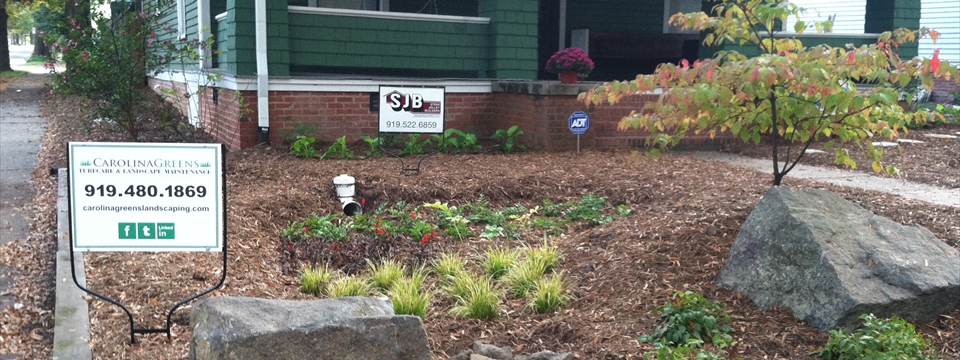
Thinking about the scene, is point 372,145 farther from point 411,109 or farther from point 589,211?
point 589,211

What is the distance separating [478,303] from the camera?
488 centimetres

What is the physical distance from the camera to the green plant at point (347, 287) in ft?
16.7

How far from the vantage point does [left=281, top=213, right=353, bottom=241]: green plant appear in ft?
21.0

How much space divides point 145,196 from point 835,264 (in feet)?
10.9

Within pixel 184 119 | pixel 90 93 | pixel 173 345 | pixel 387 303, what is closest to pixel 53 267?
pixel 173 345

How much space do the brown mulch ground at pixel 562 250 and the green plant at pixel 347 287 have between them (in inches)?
9.4

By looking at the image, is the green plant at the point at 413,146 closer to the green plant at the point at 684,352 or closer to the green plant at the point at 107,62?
the green plant at the point at 107,62

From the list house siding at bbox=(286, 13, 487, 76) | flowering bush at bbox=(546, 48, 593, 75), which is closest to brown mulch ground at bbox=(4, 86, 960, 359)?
flowering bush at bbox=(546, 48, 593, 75)

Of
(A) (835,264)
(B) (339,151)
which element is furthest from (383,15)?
(A) (835,264)

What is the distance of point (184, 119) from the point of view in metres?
13.9

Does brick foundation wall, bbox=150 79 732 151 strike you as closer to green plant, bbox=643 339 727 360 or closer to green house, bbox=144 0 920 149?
green house, bbox=144 0 920 149

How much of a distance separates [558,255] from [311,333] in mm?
2493

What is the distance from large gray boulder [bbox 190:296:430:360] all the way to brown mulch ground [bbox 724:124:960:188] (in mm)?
6174

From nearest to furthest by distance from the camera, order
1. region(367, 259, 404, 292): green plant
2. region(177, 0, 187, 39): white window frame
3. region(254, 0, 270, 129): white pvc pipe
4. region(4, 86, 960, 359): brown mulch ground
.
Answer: region(4, 86, 960, 359): brown mulch ground
region(367, 259, 404, 292): green plant
region(254, 0, 270, 129): white pvc pipe
region(177, 0, 187, 39): white window frame
